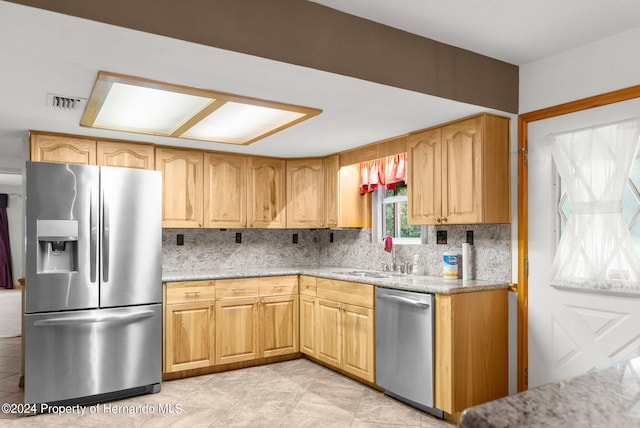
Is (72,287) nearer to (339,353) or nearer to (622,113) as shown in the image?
(339,353)

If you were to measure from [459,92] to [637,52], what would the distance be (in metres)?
0.97

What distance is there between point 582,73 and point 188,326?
351 centimetres

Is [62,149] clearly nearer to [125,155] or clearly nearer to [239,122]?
[125,155]

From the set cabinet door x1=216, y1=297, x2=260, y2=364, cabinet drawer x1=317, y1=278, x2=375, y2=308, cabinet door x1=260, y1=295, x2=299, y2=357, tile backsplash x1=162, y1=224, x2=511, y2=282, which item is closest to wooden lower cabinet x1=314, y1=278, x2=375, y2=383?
cabinet drawer x1=317, y1=278, x2=375, y2=308

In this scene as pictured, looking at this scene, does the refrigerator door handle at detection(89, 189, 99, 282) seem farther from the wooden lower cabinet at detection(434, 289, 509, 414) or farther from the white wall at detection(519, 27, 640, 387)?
the white wall at detection(519, 27, 640, 387)

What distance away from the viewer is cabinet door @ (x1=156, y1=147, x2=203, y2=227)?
14.3ft

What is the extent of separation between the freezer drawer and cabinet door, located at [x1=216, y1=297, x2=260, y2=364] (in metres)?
0.62

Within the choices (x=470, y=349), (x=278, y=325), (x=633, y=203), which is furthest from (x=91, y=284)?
(x=633, y=203)

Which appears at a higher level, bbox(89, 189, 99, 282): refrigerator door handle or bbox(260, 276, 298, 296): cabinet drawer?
bbox(89, 189, 99, 282): refrigerator door handle

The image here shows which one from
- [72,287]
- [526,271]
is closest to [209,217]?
[72,287]

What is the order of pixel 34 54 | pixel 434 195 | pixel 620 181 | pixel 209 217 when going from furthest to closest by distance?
1. pixel 209 217
2. pixel 434 195
3. pixel 620 181
4. pixel 34 54

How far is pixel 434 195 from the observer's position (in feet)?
11.8

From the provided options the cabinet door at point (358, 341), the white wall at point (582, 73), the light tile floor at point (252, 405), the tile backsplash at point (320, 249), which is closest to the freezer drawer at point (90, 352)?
the light tile floor at point (252, 405)

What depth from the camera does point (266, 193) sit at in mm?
4945
